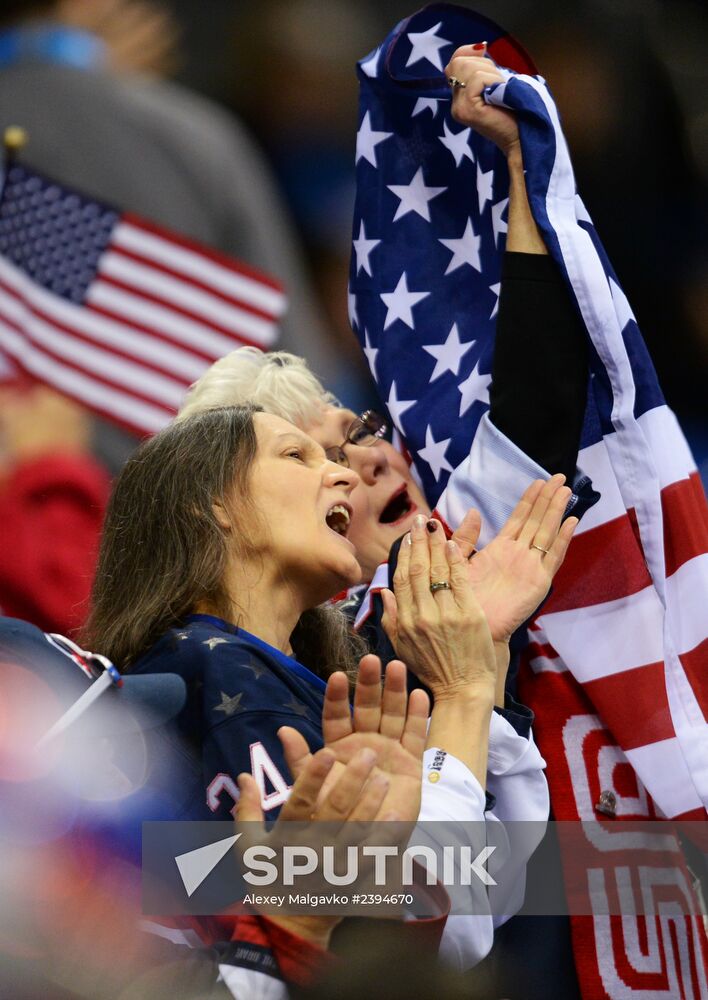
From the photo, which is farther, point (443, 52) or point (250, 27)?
point (250, 27)

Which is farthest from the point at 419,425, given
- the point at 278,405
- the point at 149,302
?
the point at 149,302

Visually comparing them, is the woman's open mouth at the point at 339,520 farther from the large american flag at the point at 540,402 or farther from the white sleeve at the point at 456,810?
the white sleeve at the point at 456,810

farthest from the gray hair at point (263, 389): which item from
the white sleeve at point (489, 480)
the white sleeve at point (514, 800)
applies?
the white sleeve at point (514, 800)

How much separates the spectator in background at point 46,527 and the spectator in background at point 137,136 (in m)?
0.68

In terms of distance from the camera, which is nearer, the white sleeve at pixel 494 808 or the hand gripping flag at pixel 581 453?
the white sleeve at pixel 494 808

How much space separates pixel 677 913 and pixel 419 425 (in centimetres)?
78

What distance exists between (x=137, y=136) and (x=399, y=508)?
148 cm

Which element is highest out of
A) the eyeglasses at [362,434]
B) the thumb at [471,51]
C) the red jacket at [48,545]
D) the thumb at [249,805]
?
the thumb at [471,51]

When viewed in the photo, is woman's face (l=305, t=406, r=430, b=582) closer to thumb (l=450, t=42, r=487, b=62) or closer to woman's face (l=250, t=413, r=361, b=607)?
woman's face (l=250, t=413, r=361, b=607)

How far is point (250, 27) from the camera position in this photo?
3951 mm

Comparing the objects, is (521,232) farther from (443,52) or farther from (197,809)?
(197,809)

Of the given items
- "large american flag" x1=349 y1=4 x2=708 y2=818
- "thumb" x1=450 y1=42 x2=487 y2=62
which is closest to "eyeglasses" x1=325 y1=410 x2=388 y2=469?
"large american flag" x1=349 y1=4 x2=708 y2=818

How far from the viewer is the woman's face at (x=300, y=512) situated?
1900 mm

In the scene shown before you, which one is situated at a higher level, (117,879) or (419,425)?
(419,425)
